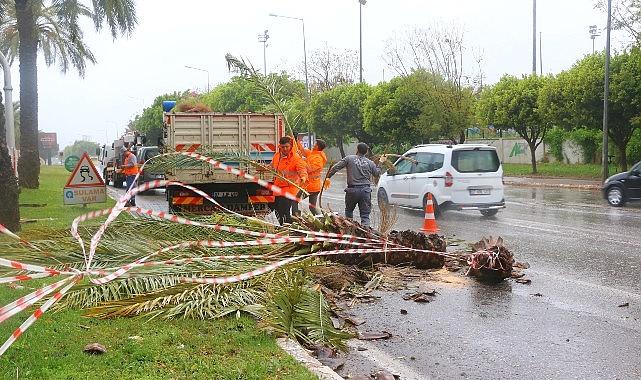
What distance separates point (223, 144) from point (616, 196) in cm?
1173

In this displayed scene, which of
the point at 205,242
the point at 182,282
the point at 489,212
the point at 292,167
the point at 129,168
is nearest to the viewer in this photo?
the point at 182,282

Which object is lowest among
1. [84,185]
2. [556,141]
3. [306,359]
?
[306,359]

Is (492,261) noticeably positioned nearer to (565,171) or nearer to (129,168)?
(129,168)

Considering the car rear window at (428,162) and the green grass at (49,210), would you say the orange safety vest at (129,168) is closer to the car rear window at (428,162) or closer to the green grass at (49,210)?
the green grass at (49,210)

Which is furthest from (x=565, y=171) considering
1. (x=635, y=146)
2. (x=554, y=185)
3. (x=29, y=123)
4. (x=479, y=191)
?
(x=29, y=123)

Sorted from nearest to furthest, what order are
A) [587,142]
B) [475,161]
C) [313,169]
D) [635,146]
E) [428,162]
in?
[313,169] → [475,161] → [428,162] → [635,146] → [587,142]

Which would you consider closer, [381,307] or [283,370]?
[283,370]

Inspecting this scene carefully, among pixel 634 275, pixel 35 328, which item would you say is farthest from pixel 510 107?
pixel 35 328

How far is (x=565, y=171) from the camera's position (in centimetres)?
3791

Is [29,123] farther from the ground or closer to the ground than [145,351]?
farther from the ground

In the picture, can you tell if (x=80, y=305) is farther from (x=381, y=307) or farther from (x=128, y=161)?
(x=128, y=161)

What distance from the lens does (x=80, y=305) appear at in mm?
6617

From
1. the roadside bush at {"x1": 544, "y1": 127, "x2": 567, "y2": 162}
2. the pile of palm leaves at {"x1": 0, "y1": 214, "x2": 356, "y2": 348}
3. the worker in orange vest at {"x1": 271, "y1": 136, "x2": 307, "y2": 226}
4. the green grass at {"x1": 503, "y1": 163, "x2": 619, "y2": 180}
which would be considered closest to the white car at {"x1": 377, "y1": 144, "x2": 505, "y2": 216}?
the worker in orange vest at {"x1": 271, "y1": 136, "x2": 307, "y2": 226}

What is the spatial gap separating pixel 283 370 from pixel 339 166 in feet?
26.7
